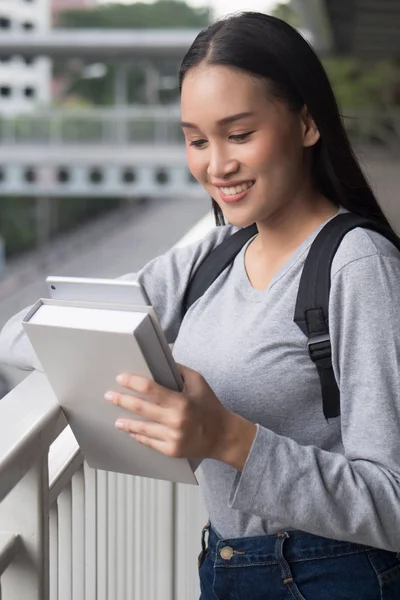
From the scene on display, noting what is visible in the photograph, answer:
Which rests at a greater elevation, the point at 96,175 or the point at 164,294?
the point at 164,294

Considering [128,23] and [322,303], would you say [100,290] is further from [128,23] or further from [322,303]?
[128,23]

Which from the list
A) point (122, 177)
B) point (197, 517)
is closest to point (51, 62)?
point (122, 177)

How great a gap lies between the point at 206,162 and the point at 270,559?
37 cm

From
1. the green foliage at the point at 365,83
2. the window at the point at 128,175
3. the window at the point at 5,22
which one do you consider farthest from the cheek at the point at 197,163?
the window at the point at 5,22

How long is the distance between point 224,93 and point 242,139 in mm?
43

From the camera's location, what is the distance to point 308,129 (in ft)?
2.74

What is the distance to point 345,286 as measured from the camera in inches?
28.7

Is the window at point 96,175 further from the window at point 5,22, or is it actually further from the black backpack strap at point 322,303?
the black backpack strap at point 322,303

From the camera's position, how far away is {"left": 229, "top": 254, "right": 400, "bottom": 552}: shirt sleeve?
27.5 inches

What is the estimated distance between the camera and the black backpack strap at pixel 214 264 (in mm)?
934

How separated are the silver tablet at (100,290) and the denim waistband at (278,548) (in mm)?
295

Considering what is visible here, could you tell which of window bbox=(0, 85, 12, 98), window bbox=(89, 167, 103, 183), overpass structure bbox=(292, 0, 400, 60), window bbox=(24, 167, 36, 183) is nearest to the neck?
overpass structure bbox=(292, 0, 400, 60)

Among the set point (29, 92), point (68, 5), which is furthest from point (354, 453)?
point (68, 5)

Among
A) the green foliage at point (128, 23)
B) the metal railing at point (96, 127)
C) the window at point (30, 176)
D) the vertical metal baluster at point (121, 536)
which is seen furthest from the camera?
the green foliage at point (128, 23)
